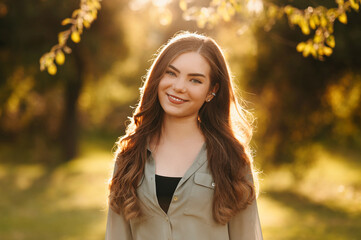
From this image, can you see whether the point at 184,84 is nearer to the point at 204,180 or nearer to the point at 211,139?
the point at 211,139

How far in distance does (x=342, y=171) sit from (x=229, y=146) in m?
16.0

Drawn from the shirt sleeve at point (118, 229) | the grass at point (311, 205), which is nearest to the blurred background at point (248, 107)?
the grass at point (311, 205)

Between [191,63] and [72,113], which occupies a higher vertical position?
[72,113]

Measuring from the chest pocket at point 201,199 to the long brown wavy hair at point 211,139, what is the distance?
0.04 meters

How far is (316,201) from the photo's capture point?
39.7 feet

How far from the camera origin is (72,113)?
1812 cm

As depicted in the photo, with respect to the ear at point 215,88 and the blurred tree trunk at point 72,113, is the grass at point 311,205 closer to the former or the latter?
the ear at point 215,88

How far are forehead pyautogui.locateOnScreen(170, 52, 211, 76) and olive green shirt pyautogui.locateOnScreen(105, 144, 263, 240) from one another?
515 mm

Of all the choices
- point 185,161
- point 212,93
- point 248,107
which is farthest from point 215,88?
point 248,107

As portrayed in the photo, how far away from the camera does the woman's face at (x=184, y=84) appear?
282cm

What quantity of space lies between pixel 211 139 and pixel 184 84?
0.39 m

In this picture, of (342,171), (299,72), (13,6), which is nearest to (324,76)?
(299,72)

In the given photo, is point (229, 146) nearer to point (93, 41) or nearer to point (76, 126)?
point (93, 41)

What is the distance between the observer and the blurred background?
9.88 metres
